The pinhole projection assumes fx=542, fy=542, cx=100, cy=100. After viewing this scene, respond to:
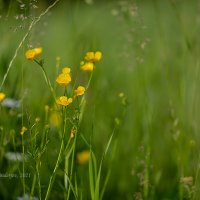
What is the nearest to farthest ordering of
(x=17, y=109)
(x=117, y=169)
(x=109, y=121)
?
1. (x=17, y=109)
2. (x=117, y=169)
3. (x=109, y=121)

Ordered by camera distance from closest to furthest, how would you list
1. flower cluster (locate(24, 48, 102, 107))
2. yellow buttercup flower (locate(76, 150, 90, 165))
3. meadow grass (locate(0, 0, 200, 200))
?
flower cluster (locate(24, 48, 102, 107)) < meadow grass (locate(0, 0, 200, 200)) < yellow buttercup flower (locate(76, 150, 90, 165))

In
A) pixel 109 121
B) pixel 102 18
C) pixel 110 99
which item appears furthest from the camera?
pixel 102 18

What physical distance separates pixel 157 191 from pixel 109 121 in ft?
1.46

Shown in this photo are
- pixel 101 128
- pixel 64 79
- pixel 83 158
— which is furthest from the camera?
pixel 101 128

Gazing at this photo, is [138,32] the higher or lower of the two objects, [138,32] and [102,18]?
the higher

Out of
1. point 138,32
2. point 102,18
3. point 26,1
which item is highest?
point 26,1

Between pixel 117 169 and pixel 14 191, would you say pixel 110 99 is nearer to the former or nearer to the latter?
pixel 117 169

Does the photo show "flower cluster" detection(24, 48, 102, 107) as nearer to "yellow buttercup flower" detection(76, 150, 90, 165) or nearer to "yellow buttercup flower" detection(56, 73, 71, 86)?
"yellow buttercup flower" detection(56, 73, 71, 86)

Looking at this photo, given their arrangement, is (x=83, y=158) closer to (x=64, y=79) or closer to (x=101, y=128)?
(x=101, y=128)

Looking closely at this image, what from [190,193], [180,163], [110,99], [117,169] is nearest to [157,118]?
[110,99]

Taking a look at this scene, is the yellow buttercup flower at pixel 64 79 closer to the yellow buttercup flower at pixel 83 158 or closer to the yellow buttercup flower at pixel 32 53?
the yellow buttercup flower at pixel 32 53

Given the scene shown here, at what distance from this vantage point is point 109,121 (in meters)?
2.22

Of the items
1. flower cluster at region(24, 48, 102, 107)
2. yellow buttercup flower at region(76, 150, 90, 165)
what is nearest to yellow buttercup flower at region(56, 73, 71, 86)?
flower cluster at region(24, 48, 102, 107)

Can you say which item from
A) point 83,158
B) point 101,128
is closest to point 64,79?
point 83,158
